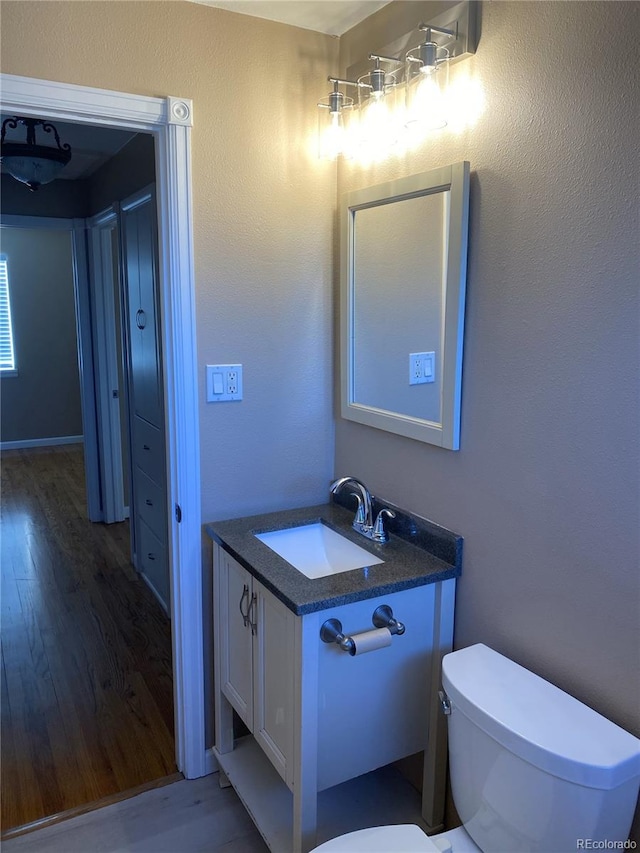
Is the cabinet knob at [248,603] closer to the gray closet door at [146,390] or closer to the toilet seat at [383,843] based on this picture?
the toilet seat at [383,843]

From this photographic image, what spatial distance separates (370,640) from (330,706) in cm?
21

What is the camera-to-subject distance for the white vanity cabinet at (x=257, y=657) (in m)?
1.65

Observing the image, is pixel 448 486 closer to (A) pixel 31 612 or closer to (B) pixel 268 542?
(B) pixel 268 542

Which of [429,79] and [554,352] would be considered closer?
[554,352]

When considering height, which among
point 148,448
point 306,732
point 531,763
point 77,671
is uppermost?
point 148,448

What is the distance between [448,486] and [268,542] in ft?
1.98

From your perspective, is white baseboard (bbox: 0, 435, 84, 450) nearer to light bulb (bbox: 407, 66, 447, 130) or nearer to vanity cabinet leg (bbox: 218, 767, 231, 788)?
vanity cabinet leg (bbox: 218, 767, 231, 788)

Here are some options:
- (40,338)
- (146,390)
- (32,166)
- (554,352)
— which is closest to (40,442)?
(40,338)

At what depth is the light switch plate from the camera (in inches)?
78.9

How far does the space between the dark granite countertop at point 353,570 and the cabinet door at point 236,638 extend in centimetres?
8

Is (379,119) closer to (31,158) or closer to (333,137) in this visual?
(333,137)

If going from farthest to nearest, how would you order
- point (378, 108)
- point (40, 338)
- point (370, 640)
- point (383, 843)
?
point (40, 338) → point (378, 108) → point (370, 640) → point (383, 843)

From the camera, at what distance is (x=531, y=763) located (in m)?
1.23

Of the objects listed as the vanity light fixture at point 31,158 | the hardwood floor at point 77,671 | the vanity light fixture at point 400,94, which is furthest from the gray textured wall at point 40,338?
the vanity light fixture at point 400,94
